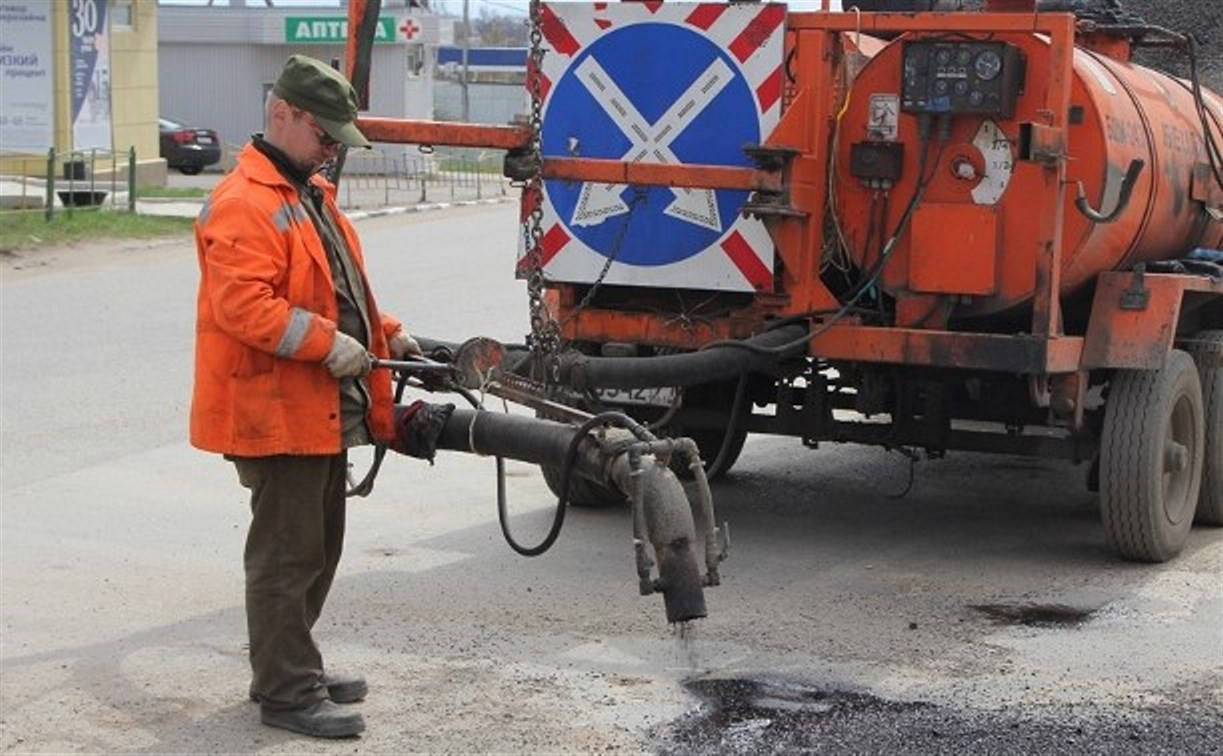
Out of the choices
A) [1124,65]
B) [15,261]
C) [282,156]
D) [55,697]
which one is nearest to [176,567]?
[55,697]

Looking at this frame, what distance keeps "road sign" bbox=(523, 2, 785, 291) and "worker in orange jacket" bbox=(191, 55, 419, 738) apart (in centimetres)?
258

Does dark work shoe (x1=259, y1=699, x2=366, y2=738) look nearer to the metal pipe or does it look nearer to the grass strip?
the metal pipe

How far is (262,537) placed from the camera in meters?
5.96

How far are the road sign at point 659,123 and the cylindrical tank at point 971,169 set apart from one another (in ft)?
1.35

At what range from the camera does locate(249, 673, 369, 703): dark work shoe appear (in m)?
6.21

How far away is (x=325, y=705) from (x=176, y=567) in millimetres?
2221

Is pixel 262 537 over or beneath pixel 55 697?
over

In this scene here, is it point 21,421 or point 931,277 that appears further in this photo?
point 21,421

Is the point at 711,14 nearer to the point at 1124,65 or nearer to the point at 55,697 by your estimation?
the point at 1124,65

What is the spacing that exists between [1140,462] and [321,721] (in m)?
3.95

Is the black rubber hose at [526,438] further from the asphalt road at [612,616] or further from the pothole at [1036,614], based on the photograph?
the pothole at [1036,614]

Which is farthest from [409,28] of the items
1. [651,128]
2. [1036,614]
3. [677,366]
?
[1036,614]

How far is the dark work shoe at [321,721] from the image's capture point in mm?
5914

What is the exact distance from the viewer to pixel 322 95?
19.1ft
